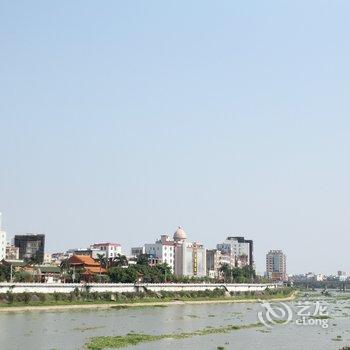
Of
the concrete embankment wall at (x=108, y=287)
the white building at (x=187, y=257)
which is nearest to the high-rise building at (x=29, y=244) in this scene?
the white building at (x=187, y=257)

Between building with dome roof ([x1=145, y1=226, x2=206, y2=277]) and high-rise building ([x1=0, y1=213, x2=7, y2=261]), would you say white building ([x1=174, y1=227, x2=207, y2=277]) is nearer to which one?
building with dome roof ([x1=145, y1=226, x2=206, y2=277])

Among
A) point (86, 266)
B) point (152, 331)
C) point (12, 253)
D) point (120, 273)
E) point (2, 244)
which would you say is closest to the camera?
point (152, 331)

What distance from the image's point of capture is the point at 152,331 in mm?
58938

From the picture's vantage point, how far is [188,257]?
590 ft

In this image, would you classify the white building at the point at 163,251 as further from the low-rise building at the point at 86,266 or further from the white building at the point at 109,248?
the low-rise building at the point at 86,266

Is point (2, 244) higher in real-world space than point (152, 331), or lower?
higher

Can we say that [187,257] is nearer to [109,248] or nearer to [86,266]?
[109,248]

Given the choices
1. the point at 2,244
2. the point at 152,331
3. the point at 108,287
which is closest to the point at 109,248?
the point at 2,244

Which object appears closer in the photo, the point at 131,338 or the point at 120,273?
the point at 131,338

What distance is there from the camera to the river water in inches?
1932

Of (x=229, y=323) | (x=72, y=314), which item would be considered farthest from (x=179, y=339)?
(x=72, y=314)

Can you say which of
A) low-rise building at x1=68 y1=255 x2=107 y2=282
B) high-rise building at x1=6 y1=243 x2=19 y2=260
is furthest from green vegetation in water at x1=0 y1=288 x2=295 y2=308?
high-rise building at x1=6 y1=243 x2=19 y2=260

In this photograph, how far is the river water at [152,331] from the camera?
1932 inches

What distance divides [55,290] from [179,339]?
141 ft
